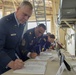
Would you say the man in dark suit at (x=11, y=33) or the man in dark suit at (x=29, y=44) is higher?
the man in dark suit at (x=11, y=33)

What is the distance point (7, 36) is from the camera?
1.62 metres

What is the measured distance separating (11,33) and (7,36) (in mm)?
49

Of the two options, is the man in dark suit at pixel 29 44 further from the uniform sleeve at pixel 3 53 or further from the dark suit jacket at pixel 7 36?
the uniform sleeve at pixel 3 53

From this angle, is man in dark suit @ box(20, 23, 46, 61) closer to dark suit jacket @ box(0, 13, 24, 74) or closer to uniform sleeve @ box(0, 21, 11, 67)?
dark suit jacket @ box(0, 13, 24, 74)

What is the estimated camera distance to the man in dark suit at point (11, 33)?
146 centimetres

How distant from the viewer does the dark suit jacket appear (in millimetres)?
1483

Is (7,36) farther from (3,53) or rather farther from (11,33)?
(3,53)

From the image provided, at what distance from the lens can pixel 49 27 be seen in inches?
435

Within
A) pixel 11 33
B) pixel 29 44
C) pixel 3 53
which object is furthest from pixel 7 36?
pixel 29 44

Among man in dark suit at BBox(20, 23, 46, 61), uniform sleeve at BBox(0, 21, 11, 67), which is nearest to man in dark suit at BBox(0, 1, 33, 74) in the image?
uniform sleeve at BBox(0, 21, 11, 67)

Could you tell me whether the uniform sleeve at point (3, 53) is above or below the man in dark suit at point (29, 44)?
above

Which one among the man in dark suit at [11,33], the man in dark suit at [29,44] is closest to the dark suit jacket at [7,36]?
→ the man in dark suit at [11,33]

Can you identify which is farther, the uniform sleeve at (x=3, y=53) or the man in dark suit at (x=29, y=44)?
the man in dark suit at (x=29, y=44)

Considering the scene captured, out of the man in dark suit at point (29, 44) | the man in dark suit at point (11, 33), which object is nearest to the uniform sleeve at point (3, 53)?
the man in dark suit at point (11, 33)
